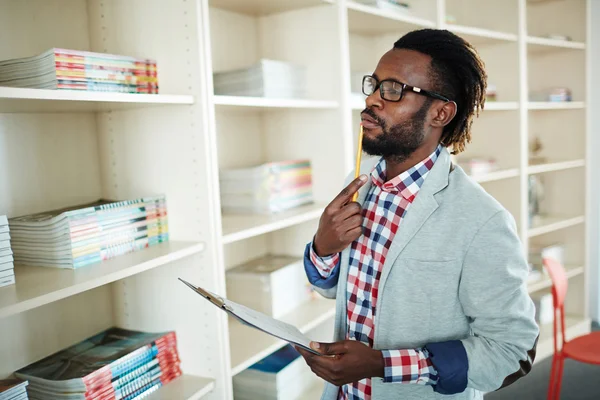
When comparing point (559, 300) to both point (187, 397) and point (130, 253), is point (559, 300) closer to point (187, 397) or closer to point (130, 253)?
point (187, 397)

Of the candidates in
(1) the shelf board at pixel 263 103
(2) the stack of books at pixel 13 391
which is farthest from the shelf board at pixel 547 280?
(2) the stack of books at pixel 13 391

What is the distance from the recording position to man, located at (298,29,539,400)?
1.19 metres

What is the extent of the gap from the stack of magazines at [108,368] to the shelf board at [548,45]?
8.80 feet

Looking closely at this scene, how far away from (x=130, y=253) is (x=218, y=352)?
403mm

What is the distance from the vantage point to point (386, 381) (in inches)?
47.8

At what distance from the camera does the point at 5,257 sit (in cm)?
128

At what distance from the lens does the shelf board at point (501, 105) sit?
2.88 meters

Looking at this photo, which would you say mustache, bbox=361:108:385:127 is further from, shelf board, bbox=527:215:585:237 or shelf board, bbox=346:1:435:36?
shelf board, bbox=527:215:585:237

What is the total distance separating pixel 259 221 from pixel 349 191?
0.69m

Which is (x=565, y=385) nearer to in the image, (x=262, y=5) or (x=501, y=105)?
(x=501, y=105)

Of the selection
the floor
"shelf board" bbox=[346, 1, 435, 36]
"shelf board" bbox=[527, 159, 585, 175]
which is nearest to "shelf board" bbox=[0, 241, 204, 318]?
"shelf board" bbox=[346, 1, 435, 36]

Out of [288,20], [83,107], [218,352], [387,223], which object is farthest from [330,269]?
[288,20]

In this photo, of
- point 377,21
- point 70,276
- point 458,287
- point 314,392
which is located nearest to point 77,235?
point 70,276

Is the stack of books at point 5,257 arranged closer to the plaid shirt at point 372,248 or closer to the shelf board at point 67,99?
the shelf board at point 67,99
